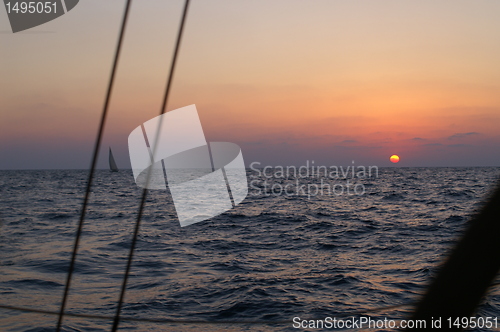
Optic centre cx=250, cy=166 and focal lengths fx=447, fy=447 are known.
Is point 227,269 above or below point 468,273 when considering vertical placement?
below

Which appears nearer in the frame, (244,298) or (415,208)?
(244,298)

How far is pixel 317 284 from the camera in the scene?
6895 mm

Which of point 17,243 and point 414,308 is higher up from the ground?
point 414,308

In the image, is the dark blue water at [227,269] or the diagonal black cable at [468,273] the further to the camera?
the dark blue water at [227,269]

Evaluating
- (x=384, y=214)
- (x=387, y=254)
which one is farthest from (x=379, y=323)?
(x=384, y=214)

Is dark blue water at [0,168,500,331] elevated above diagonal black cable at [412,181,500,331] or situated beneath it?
situated beneath

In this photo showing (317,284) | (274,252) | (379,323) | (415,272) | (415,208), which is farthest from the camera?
(415,208)

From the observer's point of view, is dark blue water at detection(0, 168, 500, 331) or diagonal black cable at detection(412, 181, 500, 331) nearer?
diagonal black cable at detection(412, 181, 500, 331)

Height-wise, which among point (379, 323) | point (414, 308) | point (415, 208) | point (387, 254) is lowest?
Answer: point (415, 208)

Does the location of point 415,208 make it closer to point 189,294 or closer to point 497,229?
point 189,294

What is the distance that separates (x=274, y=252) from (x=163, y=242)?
10.6 feet

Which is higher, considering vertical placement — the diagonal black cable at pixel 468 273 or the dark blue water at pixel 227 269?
the diagonal black cable at pixel 468 273

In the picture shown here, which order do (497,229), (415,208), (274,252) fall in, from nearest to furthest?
(497,229) → (274,252) → (415,208)

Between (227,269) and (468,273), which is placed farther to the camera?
(227,269)
